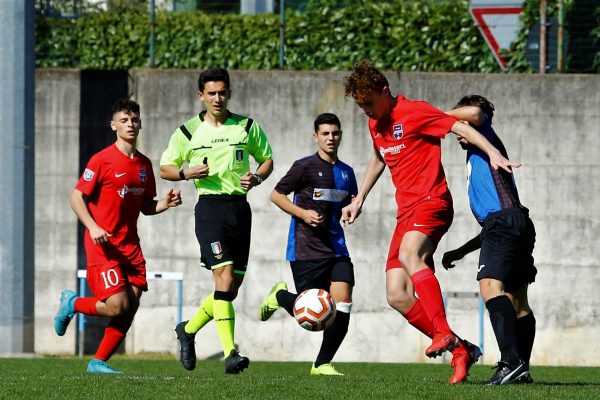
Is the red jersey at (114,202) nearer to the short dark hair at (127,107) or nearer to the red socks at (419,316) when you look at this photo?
the short dark hair at (127,107)

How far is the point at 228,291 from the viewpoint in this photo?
9570 mm

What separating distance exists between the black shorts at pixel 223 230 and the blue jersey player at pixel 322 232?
1.70 ft

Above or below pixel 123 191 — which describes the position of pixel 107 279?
below

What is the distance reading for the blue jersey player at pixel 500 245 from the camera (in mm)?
7859

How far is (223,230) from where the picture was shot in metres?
9.57

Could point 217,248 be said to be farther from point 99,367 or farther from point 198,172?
point 99,367

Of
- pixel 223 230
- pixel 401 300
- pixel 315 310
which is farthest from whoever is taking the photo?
pixel 223 230

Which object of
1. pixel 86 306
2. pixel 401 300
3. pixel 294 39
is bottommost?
pixel 86 306

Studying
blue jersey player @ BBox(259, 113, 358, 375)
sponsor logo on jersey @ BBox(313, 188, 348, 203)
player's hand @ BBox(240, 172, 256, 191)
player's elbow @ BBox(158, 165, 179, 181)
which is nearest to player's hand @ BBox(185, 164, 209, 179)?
player's hand @ BBox(240, 172, 256, 191)

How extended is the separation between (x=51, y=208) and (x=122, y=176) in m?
5.34

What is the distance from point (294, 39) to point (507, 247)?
328 inches

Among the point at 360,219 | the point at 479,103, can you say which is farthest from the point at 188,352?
the point at 360,219

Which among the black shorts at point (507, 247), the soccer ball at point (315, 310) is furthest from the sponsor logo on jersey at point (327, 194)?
the black shorts at point (507, 247)

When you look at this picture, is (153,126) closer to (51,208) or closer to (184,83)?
(184,83)
